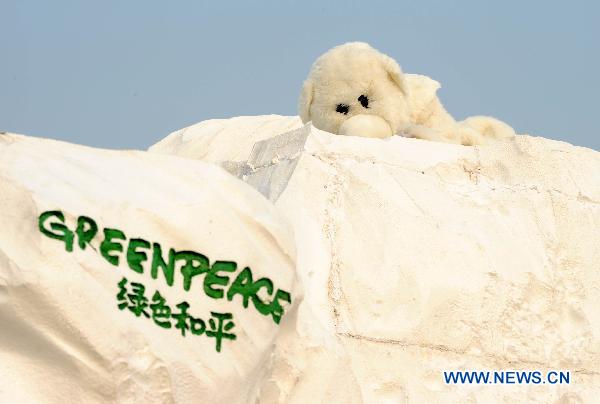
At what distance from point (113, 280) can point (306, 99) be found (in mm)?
2525

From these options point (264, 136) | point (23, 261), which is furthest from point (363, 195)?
point (264, 136)

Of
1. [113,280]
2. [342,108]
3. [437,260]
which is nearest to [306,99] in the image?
[342,108]

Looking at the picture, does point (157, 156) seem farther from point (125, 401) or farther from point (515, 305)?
point (515, 305)

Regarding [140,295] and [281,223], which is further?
[281,223]

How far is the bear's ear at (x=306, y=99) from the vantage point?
5.40m

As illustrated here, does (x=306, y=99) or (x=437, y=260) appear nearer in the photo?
(x=437, y=260)

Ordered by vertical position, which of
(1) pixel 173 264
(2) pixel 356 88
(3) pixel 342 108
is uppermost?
(2) pixel 356 88

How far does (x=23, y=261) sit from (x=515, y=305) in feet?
7.57

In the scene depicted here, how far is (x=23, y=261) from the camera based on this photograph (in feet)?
9.61

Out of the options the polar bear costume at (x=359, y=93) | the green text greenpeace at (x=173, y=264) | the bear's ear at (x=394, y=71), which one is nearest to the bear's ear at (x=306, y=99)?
the polar bear costume at (x=359, y=93)

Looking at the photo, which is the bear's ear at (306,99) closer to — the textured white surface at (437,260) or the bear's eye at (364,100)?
the bear's eye at (364,100)

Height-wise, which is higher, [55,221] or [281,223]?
[281,223]

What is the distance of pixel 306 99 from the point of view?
17.8 feet

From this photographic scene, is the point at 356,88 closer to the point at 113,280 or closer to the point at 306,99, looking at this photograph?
the point at 306,99
